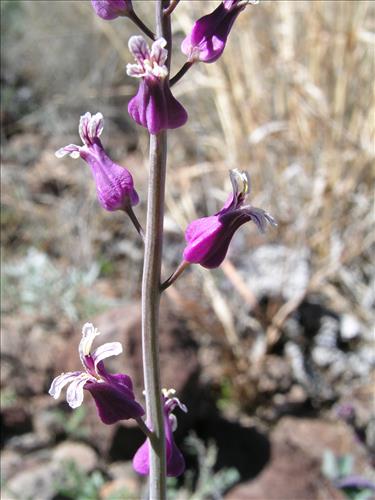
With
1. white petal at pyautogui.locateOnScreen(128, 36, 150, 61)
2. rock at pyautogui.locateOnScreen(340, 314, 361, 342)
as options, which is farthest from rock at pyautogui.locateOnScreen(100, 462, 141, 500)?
white petal at pyautogui.locateOnScreen(128, 36, 150, 61)

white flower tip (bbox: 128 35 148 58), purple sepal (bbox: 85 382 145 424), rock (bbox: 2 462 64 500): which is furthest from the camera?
rock (bbox: 2 462 64 500)

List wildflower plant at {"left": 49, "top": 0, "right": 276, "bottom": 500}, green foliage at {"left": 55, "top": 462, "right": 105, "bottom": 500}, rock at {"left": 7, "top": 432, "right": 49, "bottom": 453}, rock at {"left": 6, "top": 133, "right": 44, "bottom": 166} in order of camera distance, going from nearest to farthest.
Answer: wildflower plant at {"left": 49, "top": 0, "right": 276, "bottom": 500}, green foliage at {"left": 55, "top": 462, "right": 105, "bottom": 500}, rock at {"left": 7, "top": 432, "right": 49, "bottom": 453}, rock at {"left": 6, "top": 133, "right": 44, "bottom": 166}

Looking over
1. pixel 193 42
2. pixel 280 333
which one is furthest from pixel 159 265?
pixel 280 333

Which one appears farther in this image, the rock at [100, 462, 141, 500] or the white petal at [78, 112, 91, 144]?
the rock at [100, 462, 141, 500]

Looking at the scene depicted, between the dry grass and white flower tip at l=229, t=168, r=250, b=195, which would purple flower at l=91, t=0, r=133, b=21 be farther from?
the dry grass

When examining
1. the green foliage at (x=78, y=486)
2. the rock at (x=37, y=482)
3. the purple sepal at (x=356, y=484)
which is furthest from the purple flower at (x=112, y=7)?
the rock at (x=37, y=482)

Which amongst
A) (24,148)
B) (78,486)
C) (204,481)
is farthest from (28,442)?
(24,148)

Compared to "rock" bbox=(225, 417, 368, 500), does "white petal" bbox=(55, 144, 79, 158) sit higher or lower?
higher
